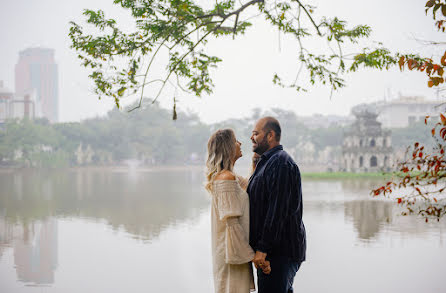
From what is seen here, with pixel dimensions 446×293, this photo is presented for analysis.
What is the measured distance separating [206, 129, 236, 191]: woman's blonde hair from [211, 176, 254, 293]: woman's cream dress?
0.09 m

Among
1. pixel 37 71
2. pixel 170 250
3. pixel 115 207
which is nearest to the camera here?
pixel 170 250

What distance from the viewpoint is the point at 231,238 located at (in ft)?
9.93

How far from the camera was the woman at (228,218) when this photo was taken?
3020mm

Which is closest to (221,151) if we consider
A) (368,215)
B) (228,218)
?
(228,218)

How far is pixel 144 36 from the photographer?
178 inches

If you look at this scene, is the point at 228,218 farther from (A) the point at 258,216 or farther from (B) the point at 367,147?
(B) the point at 367,147

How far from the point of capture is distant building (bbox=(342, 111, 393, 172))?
34.9m

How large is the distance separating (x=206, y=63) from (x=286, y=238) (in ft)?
6.91

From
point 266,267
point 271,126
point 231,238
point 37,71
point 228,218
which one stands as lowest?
point 266,267

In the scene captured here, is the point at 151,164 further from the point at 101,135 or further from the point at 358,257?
the point at 358,257

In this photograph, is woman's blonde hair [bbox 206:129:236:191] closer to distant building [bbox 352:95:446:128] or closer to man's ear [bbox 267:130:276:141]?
man's ear [bbox 267:130:276:141]

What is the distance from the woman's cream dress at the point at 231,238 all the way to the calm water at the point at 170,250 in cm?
300

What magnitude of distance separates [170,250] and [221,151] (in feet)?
18.4

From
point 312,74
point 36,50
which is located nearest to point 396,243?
point 312,74
